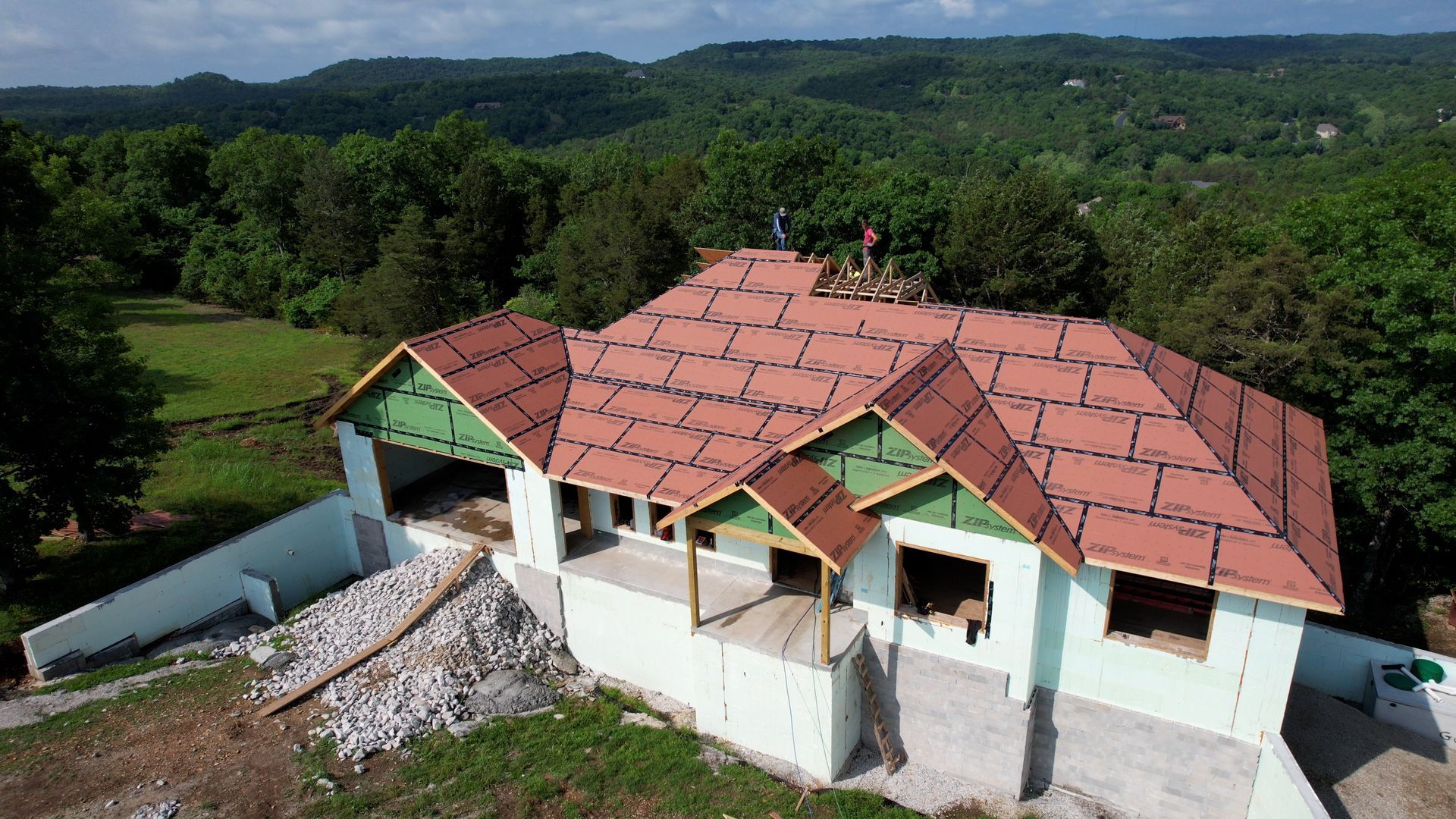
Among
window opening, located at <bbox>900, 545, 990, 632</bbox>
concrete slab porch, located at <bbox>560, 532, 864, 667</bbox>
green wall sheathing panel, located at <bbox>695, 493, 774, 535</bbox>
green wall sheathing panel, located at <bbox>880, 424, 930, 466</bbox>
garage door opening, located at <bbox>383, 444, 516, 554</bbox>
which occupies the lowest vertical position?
garage door opening, located at <bbox>383, 444, 516, 554</bbox>

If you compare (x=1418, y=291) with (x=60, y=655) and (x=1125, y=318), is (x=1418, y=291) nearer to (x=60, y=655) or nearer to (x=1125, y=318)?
(x=1125, y=318)

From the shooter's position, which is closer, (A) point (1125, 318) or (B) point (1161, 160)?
(A) point (1125, 318)

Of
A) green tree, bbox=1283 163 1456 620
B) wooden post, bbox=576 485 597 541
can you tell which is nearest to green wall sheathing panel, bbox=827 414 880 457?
wooden post, bbox=576 485 597 541

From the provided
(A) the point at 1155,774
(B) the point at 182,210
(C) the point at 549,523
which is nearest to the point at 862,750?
(A) the point at 1155,774

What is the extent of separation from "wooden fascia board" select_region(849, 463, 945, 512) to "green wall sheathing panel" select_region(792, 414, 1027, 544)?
19cm

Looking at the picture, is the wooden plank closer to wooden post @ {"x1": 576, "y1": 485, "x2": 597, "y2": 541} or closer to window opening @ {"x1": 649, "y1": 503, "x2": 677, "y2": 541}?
wooden post @ {"x1": 576, "y1": 485, "x2": 597, "y2": 541}

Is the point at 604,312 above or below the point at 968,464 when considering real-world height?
below

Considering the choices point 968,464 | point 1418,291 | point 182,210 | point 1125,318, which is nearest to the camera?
point 968,464

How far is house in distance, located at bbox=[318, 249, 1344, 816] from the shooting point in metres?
12.5

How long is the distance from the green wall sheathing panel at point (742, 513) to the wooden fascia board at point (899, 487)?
153cm

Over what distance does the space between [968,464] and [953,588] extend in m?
3.63

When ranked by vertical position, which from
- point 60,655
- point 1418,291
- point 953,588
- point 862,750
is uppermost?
point 1418,291

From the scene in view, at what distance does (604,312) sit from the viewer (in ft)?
130

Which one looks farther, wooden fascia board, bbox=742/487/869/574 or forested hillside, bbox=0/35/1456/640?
forested hillside, bbox=0/35/1456/640
